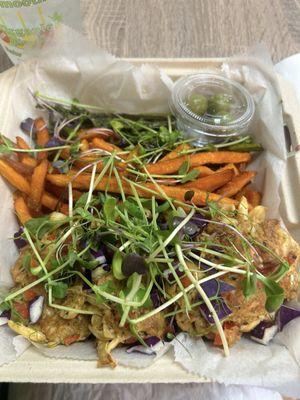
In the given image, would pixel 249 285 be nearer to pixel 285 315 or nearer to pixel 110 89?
pixel 285 315

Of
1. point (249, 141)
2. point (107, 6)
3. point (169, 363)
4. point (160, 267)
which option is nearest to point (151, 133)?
point (249, 141)

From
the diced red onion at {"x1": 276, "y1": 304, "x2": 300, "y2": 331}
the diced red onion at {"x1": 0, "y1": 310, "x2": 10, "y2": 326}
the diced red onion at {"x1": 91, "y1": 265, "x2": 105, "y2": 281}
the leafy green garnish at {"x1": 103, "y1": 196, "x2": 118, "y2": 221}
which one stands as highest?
the leafy green garnish at {"x1": 103, "y1": 196, "x2": 118, "y2": 221}

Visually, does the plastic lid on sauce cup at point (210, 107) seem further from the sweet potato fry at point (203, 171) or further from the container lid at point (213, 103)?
the sweet potato fry at point (203, 171)

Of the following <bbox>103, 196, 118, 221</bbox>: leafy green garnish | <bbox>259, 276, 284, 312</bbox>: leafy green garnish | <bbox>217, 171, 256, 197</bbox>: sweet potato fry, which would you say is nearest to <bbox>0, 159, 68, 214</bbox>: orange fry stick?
<bbox>103, 196, 118, 221</bbox>: leafy green garnish

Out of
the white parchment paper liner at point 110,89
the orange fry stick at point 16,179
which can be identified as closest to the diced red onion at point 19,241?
the white parchment paper liner at point 110,89

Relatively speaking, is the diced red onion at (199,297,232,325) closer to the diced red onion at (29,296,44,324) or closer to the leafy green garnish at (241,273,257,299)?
the leafy green garnish at (241,273,257,299)

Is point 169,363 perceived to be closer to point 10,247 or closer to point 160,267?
point 160,267
